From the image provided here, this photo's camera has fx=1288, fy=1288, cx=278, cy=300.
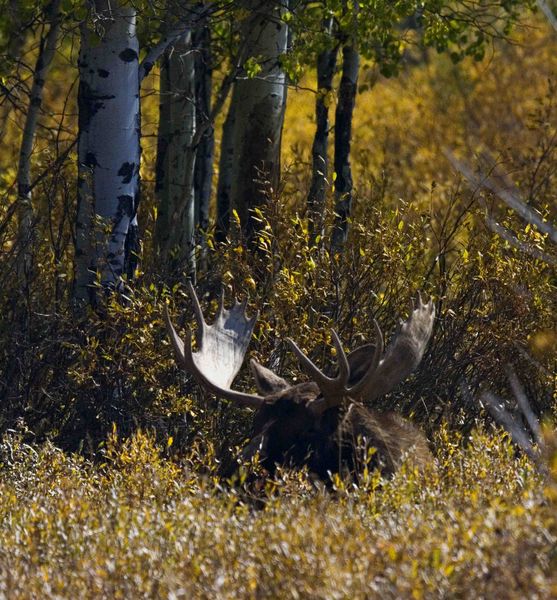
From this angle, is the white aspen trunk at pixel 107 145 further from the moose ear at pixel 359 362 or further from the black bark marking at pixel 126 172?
the moose ear at pixel 359 362

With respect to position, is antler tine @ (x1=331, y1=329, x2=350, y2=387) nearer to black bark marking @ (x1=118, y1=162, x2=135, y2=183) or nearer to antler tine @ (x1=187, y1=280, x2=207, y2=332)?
antler tine @ (x1=187, y1=280, x2=207, y2=332)

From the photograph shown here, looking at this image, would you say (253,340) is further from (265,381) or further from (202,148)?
(202,148)

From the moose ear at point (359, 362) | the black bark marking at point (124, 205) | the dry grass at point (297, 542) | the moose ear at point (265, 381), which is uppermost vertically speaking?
the black bark marking at point (124, 205)

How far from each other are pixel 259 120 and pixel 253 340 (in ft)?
7.85

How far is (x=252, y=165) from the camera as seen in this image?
399 inches

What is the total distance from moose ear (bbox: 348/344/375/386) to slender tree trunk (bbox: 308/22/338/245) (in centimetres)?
170

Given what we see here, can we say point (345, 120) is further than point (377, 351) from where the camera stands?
Yes

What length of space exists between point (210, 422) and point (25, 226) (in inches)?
74.0

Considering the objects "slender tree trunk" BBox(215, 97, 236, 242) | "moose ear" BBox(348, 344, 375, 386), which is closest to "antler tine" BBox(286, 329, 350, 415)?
"moose ear" BBox(348, 344, 375, 386)

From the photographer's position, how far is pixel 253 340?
8.41 m

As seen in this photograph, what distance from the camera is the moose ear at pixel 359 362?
7.11m

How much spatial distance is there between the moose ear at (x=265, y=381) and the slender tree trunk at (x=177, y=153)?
225 cm

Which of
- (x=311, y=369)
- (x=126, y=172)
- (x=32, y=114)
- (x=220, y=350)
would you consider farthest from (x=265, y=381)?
(x=32, y=114)

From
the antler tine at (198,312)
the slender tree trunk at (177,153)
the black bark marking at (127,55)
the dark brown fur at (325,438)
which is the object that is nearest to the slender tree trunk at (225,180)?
the slender tree trunk at (177,153)
